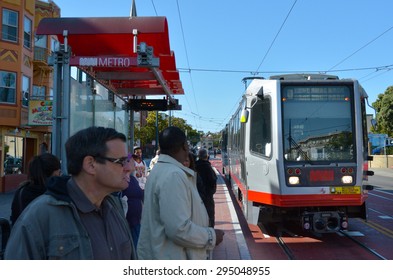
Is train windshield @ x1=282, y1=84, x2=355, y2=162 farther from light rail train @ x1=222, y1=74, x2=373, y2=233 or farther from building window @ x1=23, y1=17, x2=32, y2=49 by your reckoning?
building window @ x1=23, y1=17, x2=32, y2=49

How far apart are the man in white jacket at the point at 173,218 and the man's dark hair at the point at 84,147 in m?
0.81

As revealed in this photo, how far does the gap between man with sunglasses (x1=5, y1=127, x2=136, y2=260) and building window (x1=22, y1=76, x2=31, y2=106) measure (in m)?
18.3

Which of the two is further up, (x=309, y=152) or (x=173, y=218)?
(x=309, y=152)

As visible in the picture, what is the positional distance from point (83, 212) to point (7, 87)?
707 inches

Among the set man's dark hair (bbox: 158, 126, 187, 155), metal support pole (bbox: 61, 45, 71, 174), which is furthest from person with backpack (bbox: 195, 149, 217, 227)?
man's dark hair (bbox: 158, 126, 187, 155)

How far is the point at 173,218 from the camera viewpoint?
2658 mm

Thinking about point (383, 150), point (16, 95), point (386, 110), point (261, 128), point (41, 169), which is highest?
point (386, 110)

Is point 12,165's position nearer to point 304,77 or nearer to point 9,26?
point 9,26

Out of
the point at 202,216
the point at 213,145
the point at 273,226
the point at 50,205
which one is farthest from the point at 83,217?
the point at 213,145

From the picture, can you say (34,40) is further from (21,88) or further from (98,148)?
(98,148)

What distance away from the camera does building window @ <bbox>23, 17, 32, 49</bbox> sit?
61.9 ft

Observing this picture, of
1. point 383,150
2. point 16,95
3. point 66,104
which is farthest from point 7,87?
point 383,150

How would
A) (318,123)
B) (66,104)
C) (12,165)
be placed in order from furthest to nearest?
(12,165) → (318,123) → (66,104)

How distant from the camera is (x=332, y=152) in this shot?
724 centimetres
